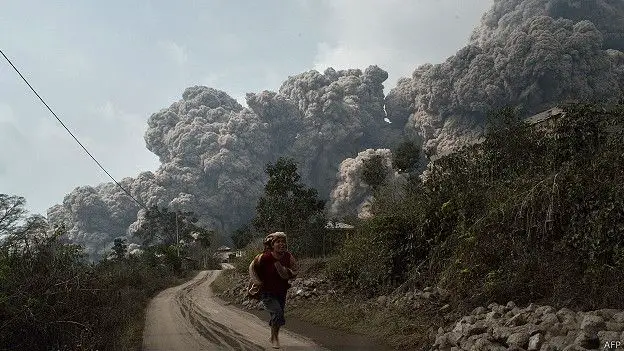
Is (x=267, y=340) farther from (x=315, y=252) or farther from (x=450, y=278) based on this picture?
(x=315, y=252)

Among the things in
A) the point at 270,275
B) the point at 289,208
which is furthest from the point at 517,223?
the point at 289,208

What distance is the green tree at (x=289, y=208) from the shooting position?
26750 mm

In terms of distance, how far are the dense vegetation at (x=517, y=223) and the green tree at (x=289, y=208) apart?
11918mm

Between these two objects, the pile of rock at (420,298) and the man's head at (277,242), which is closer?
the man's head at (277,242)

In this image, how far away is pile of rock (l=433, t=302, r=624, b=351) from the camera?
4.88 meters

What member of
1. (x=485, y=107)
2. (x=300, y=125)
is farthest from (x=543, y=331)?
(x=300, y=125)

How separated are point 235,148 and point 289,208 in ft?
256

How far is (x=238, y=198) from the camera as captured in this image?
101625 mm

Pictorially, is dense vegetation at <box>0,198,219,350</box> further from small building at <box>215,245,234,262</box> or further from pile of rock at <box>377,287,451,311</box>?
small building at <box>215,245,234,262</box>

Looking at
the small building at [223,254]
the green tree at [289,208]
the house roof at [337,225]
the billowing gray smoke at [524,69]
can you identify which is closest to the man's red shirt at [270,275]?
the green tree at [289,208]

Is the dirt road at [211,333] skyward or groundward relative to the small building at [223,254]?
groundward

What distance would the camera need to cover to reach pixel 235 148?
103 metres

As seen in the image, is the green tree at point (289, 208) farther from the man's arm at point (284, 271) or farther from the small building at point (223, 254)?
the small building at point (223, 254)

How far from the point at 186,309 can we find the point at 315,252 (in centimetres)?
1073
